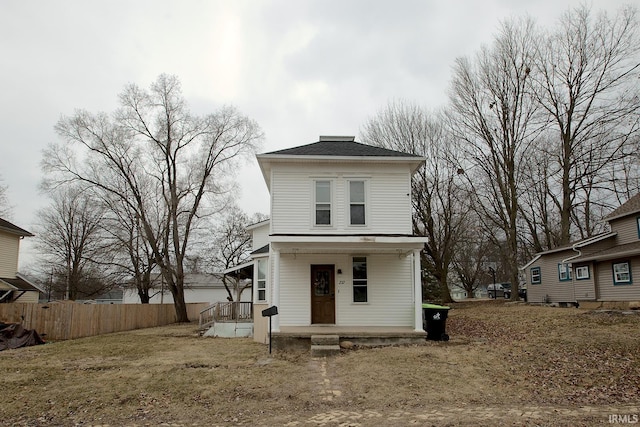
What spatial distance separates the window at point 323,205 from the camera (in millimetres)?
14781

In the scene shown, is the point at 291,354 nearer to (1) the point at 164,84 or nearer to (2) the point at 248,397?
(2) the point at 248,397

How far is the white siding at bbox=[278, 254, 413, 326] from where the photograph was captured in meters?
14.4

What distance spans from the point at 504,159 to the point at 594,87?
593 centimetres

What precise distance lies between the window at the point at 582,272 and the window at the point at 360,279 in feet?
41.5

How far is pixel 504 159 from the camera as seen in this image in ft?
89.0

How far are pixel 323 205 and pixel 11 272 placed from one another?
20.1 metres

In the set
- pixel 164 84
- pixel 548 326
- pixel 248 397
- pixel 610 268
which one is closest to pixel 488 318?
pixel 548 326

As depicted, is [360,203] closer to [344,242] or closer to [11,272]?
[344,242]

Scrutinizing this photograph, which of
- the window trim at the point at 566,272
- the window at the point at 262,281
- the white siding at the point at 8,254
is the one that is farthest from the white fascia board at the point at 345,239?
the white siding at the point at 8,254

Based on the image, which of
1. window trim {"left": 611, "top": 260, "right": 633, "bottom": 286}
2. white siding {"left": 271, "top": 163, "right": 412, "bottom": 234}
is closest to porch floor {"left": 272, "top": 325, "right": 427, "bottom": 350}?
white siding {"left": 271, "top": 163, "right": 412, "bottom": 234}

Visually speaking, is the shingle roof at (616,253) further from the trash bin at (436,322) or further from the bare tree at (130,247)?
the bare tree at (130,247)

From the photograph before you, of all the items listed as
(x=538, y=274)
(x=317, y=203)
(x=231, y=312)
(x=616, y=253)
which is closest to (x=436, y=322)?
(x=317, y=203)

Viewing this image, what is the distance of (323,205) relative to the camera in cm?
1481

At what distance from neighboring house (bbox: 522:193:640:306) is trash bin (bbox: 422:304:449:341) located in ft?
32.0
